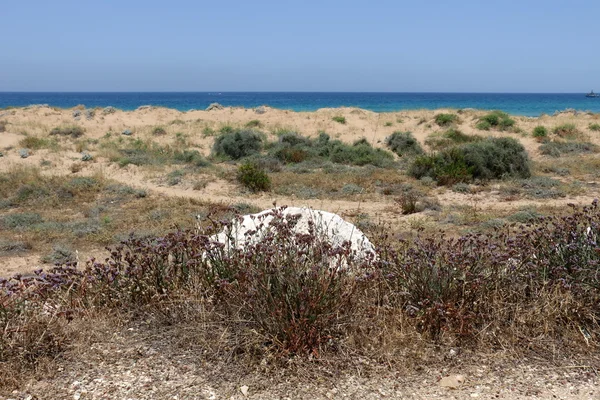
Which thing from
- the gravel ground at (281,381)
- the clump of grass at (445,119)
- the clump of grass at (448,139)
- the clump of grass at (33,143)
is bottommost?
the clump of grass at (33,143)

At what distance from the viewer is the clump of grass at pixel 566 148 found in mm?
20672

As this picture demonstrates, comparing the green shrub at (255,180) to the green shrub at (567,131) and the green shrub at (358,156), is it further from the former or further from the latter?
the green shrub at (567,131)

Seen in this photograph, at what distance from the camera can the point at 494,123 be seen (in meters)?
27.5

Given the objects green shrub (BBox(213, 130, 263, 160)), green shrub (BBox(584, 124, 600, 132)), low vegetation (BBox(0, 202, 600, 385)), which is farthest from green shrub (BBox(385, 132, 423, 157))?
low vegetation (BBox(0, 202, 600, 385))

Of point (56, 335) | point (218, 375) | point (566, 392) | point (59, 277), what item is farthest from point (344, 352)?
point (59, 277)

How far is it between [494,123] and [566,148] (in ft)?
21.4

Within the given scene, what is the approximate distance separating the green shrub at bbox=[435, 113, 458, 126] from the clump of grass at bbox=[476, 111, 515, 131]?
1287 millimetres

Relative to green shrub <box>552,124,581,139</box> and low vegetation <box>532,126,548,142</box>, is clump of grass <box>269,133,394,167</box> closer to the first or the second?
low vegetation <box>532,126,548,142</box>

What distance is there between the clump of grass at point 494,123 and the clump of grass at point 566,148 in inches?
182

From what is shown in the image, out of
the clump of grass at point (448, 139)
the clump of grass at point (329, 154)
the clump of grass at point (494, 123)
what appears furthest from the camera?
the clump of grass at point (494, 123)

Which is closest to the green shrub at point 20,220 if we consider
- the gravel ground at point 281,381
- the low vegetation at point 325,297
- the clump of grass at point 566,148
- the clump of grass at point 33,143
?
the low vegetation at point 325,297

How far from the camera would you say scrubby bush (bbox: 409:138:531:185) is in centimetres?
1497

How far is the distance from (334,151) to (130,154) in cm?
746

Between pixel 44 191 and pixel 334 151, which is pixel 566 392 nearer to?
pixel 44 191
